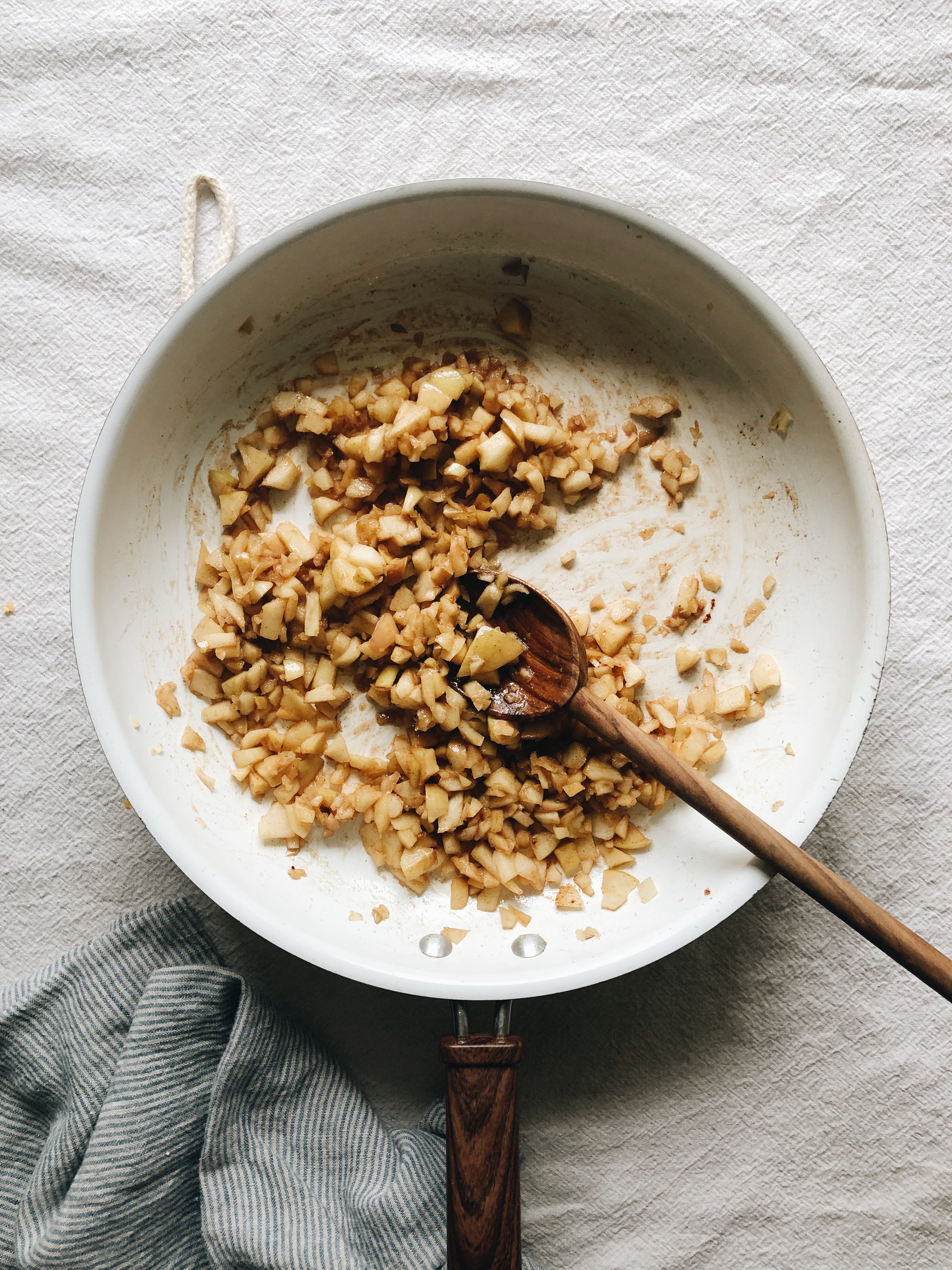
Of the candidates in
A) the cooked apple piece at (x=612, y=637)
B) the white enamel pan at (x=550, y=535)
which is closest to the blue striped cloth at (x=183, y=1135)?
the white enamel pan at (x=550, y=535)

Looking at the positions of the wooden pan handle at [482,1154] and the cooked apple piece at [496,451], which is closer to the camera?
the wooden pan handle at [482,1154]

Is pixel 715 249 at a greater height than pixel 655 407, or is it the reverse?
pixel 715 249

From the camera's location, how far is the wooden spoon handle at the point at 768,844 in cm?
90

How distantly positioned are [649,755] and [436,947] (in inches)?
14.3

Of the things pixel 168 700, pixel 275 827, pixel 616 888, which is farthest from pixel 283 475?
pixel 616 888

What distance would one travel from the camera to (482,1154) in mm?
926

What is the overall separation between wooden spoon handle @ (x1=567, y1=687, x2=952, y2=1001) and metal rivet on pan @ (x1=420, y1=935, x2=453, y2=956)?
330 mm

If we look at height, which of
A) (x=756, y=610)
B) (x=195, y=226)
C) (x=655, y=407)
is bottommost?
(x=756, y=610)

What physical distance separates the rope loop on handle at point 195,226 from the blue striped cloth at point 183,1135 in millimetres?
806

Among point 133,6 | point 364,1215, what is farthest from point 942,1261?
point 133,6

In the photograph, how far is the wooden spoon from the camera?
90 centimetres

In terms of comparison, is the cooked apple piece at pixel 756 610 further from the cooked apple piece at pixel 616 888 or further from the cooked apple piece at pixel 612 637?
the cooked apple piece at pixel 616 888

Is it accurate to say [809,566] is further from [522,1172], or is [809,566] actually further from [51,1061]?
[51,1061]

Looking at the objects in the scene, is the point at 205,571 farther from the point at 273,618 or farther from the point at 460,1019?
the point at 460,1019
